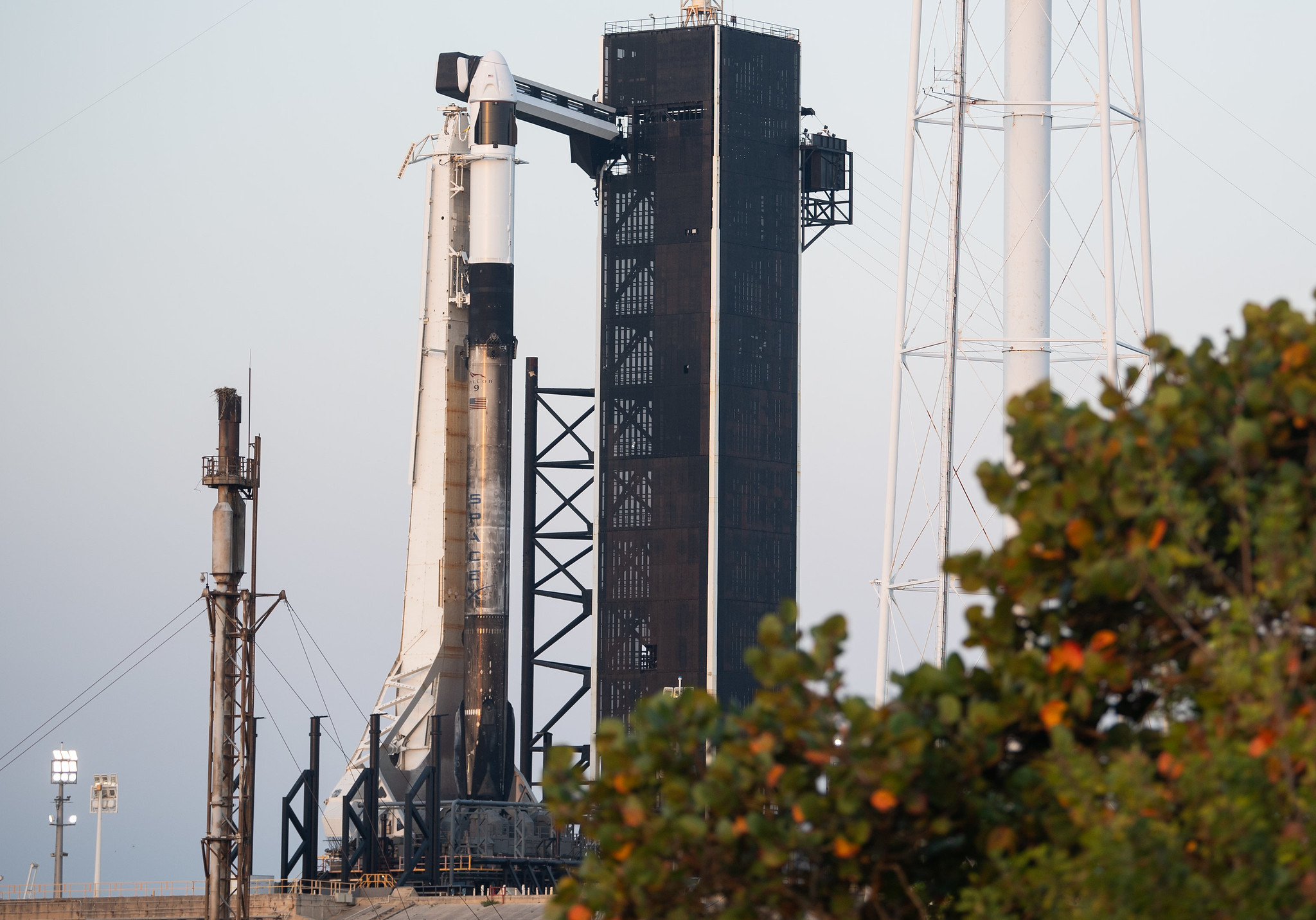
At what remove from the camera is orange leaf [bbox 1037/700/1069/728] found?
16781mm

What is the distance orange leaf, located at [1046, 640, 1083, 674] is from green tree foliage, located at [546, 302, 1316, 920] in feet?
0.16

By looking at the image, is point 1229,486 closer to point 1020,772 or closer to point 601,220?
point 1020,772

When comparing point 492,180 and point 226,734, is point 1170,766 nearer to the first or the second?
point 226,734

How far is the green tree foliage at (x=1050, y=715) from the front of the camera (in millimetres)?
15469

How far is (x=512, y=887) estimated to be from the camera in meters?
69.6

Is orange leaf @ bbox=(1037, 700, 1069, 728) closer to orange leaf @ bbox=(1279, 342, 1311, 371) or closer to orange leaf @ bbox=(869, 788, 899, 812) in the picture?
orange leaf @ bbox=(869, 788, 899, 812)

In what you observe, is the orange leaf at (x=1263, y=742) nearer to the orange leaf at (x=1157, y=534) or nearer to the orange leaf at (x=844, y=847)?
the orange leaf at (x=1157, y=534)

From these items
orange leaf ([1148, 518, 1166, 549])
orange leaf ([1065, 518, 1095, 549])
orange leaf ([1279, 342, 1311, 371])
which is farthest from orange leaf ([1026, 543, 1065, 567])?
orange leaf ([1279, 342, 1311, 371])

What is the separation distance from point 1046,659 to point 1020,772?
1.03 meters

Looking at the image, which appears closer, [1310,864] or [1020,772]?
[1310,864]

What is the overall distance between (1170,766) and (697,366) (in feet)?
208

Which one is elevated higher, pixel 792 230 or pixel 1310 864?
pixel 792 230

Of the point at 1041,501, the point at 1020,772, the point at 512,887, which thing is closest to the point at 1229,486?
the point at 1041,501

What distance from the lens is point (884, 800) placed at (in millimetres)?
16766
